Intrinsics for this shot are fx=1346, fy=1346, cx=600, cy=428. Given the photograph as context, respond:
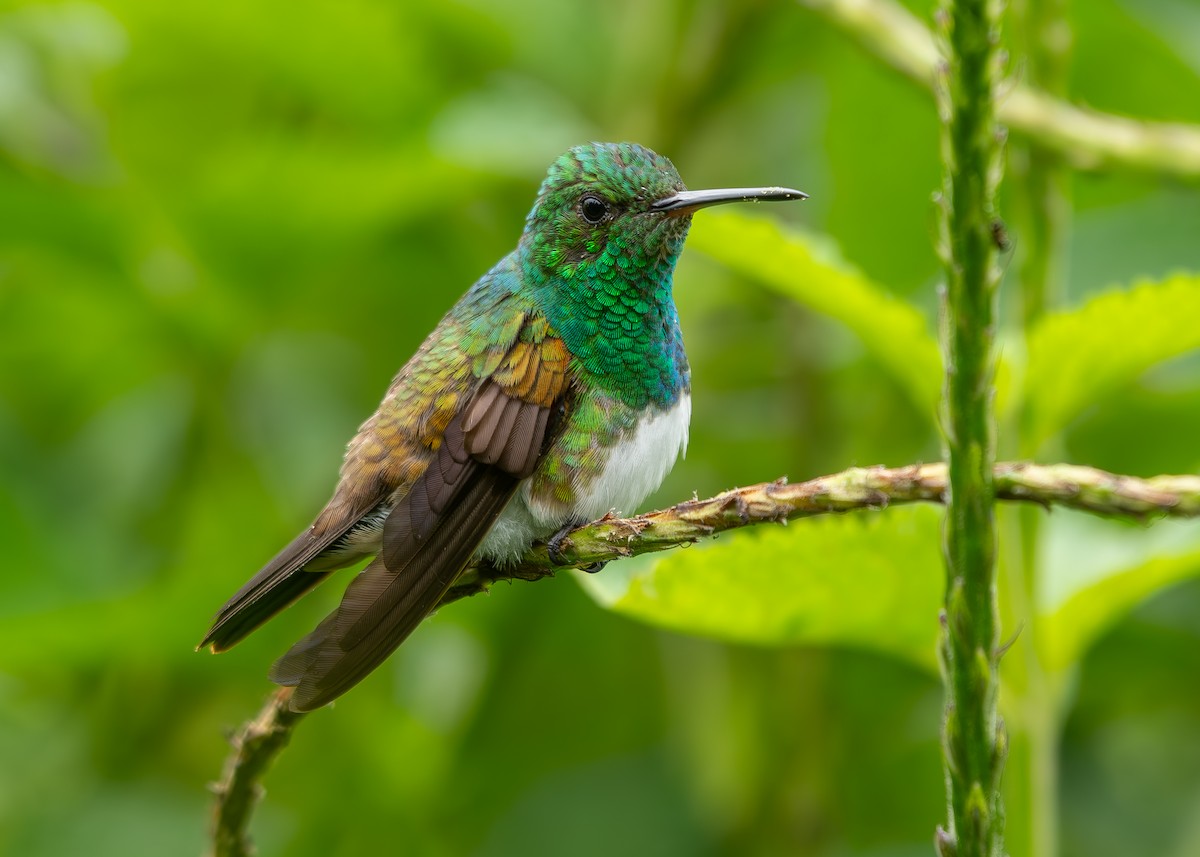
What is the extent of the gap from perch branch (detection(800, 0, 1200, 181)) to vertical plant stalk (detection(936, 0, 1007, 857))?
Answer: 945mm

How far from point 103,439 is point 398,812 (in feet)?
4.14

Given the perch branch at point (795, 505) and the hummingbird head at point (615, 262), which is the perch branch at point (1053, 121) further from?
the perch branch at point (795, 505)

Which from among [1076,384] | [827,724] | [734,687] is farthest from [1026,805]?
[734,687]

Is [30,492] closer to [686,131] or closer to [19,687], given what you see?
[19,687]

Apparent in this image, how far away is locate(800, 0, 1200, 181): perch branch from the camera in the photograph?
1.89 meters

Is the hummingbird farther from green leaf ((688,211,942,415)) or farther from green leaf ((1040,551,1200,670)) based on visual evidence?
green leaf ((1040,551,1200,670))

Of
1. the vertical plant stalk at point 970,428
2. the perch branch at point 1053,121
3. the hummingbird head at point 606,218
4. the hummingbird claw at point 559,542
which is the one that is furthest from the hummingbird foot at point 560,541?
the perch branch at point 1053,121

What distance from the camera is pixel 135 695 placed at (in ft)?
9.05

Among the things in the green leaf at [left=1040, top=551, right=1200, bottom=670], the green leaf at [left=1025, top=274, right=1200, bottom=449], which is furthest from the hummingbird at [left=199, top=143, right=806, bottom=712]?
the green leaf at [left=1040, top=551, right=1200, bottom=670]

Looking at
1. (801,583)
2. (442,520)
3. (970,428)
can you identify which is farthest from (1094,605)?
(970,428)

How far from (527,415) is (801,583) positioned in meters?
0.57

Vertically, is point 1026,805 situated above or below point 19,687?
above

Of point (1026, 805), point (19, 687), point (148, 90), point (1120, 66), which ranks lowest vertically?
point (19, 687)

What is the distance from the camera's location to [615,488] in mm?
2146
